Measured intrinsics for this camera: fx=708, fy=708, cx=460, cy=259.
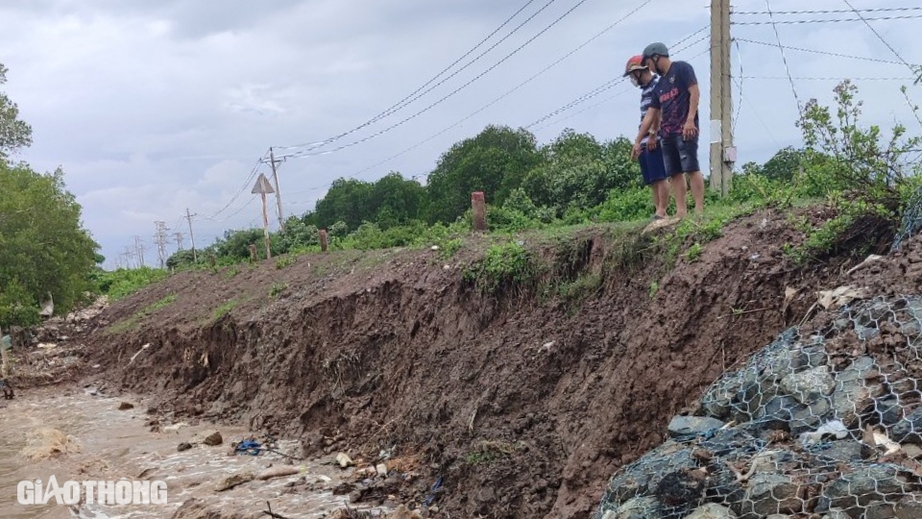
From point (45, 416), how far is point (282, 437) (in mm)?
6297

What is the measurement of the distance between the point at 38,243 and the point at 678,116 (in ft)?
64.9

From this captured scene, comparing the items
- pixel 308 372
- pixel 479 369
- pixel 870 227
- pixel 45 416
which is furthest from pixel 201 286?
pixel 870 227

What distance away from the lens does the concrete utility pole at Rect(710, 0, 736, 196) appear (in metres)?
11.7

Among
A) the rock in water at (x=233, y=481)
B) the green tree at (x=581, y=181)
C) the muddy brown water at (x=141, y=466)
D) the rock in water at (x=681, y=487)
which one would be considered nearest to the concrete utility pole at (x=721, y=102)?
the green tree at (x=581, y=181)

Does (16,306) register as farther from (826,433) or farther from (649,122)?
(826,433)

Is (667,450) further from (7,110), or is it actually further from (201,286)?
(7,110)

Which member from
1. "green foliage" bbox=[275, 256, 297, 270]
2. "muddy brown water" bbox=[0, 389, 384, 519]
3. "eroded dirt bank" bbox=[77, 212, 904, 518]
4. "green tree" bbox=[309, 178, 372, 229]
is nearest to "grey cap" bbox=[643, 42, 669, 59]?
"eroded dirt bank" bbox=[77, 212, 904, 518]

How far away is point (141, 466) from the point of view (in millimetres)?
8664

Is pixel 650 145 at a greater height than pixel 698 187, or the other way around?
pixel 650 145

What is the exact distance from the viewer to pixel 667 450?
347 centimetres

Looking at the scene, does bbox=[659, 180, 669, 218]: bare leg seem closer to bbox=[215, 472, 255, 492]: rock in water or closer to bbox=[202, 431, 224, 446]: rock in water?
bbox=[215, 472, 255, 492]: rock in water

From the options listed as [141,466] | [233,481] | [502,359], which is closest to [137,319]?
[141,466]

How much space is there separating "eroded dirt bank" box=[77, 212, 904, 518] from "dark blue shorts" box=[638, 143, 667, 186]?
765 mm

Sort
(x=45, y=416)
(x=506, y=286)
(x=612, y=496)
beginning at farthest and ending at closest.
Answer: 1. (x=45, y=416)
2. (x=506, y=286)
3. (x=612, y=496)
